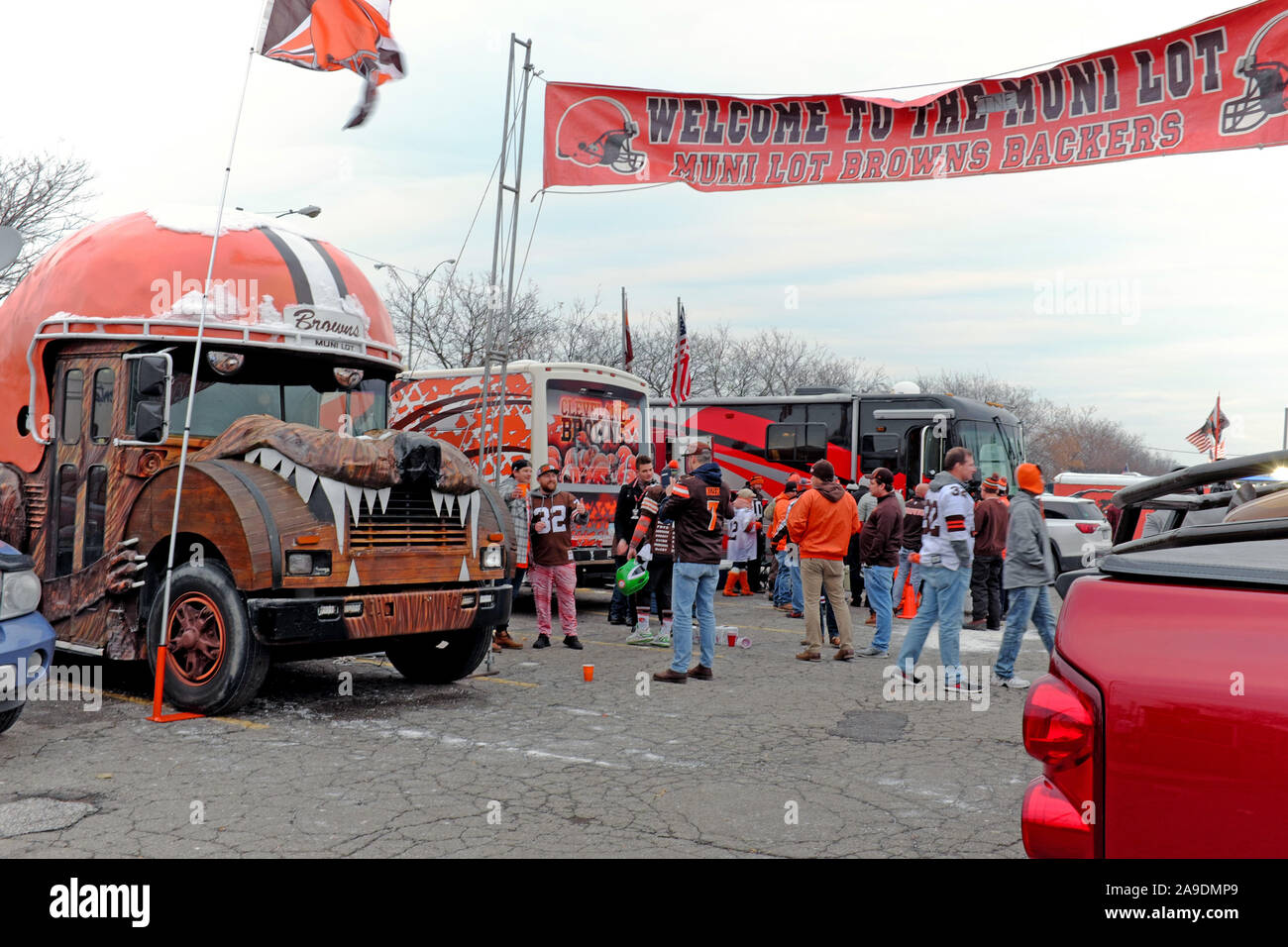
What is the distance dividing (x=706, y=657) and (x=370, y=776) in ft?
13.2

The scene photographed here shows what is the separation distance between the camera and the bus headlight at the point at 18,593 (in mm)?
6059

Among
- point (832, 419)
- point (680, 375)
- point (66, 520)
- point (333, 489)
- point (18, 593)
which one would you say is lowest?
point (18, 593)

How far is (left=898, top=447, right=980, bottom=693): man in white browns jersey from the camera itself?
28.8ft

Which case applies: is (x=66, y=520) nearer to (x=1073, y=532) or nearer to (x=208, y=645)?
(x=208, y=645)


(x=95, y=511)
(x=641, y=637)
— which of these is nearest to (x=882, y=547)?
(x=641, y=637)

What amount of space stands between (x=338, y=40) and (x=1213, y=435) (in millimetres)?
27982

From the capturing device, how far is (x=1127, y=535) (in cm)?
401

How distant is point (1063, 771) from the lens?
7.20 ft

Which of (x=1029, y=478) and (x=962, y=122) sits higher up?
(x=962, y=122)

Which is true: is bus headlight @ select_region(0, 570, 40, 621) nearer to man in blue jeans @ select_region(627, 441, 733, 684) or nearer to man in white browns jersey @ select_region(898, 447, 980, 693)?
man in blue jeans @ select_region(627, 441, 733, 684)

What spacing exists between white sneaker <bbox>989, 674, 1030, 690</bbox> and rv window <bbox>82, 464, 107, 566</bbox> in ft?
24.7

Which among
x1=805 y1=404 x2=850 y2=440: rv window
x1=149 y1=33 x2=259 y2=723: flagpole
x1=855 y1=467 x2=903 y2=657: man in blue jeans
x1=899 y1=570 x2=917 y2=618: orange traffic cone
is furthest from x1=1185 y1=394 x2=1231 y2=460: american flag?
x1=149 y1=33 x2=259 y2=723: flagpole

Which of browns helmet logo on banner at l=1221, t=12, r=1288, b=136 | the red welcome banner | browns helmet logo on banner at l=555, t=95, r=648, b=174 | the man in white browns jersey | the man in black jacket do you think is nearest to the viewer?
browns helmet logo on banner at l=1221, t=12, r=1288, b=136

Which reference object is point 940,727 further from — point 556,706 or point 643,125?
point 643,125
